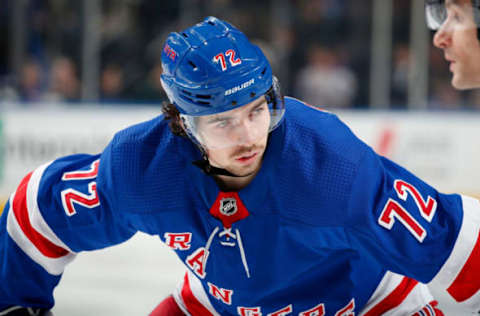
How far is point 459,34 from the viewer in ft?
6.18

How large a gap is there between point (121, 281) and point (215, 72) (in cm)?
198

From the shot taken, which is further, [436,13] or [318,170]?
[436,13]

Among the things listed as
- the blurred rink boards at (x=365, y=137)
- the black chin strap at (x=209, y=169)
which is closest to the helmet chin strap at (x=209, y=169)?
the black chin strap at (x=209, y=169)

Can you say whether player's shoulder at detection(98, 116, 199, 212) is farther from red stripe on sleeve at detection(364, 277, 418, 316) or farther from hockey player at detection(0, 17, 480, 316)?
red stripe on sleeve at detection(364, 277, 418, 316)

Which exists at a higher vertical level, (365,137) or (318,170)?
(318,170)

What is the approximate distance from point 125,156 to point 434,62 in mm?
4701

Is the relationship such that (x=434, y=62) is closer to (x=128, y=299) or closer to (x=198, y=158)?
(x=128, y=299)

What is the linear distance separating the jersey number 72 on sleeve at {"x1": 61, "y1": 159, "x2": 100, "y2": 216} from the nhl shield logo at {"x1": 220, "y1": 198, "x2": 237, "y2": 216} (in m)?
0.37

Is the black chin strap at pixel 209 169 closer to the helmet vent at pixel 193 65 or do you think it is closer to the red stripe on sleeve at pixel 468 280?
the helmet vent at pixel 193 65

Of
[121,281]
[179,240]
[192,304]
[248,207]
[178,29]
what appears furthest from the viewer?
[178,29]

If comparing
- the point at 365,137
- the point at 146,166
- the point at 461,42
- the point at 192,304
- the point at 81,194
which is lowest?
the point at 365,137

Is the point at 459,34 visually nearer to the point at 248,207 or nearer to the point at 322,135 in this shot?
the point at 322,135

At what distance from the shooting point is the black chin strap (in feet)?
5.66

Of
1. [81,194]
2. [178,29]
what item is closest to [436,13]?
[81,194]
